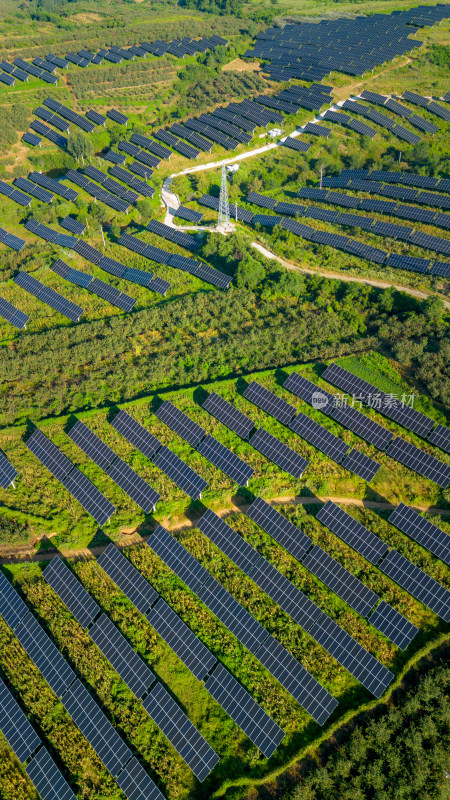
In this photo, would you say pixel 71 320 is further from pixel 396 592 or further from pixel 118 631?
pixel 396 592

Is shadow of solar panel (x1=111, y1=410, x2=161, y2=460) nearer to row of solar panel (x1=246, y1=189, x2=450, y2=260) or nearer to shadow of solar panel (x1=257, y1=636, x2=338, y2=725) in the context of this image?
shadow of solar panel (x1=257, y1=636, x2=338, y2=725)

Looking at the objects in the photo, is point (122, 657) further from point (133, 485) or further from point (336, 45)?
point (336, 45)

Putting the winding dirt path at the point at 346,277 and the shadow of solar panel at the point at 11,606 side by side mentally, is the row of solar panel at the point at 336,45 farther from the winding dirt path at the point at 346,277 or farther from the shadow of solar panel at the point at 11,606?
the shadow of solar panel at the point at 11,606

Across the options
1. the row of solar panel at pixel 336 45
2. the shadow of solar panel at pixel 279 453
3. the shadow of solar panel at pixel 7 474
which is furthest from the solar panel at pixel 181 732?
the row of solar panel at pixel 336 45

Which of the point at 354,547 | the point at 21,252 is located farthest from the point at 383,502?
the point at 21,252

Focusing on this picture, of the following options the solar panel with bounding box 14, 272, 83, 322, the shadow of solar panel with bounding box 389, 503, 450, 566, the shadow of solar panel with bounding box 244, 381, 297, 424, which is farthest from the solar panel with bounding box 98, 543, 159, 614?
the solar panel with bounding box 14, 272, 83, 322

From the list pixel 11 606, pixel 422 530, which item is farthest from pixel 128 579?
pixel 422 530
